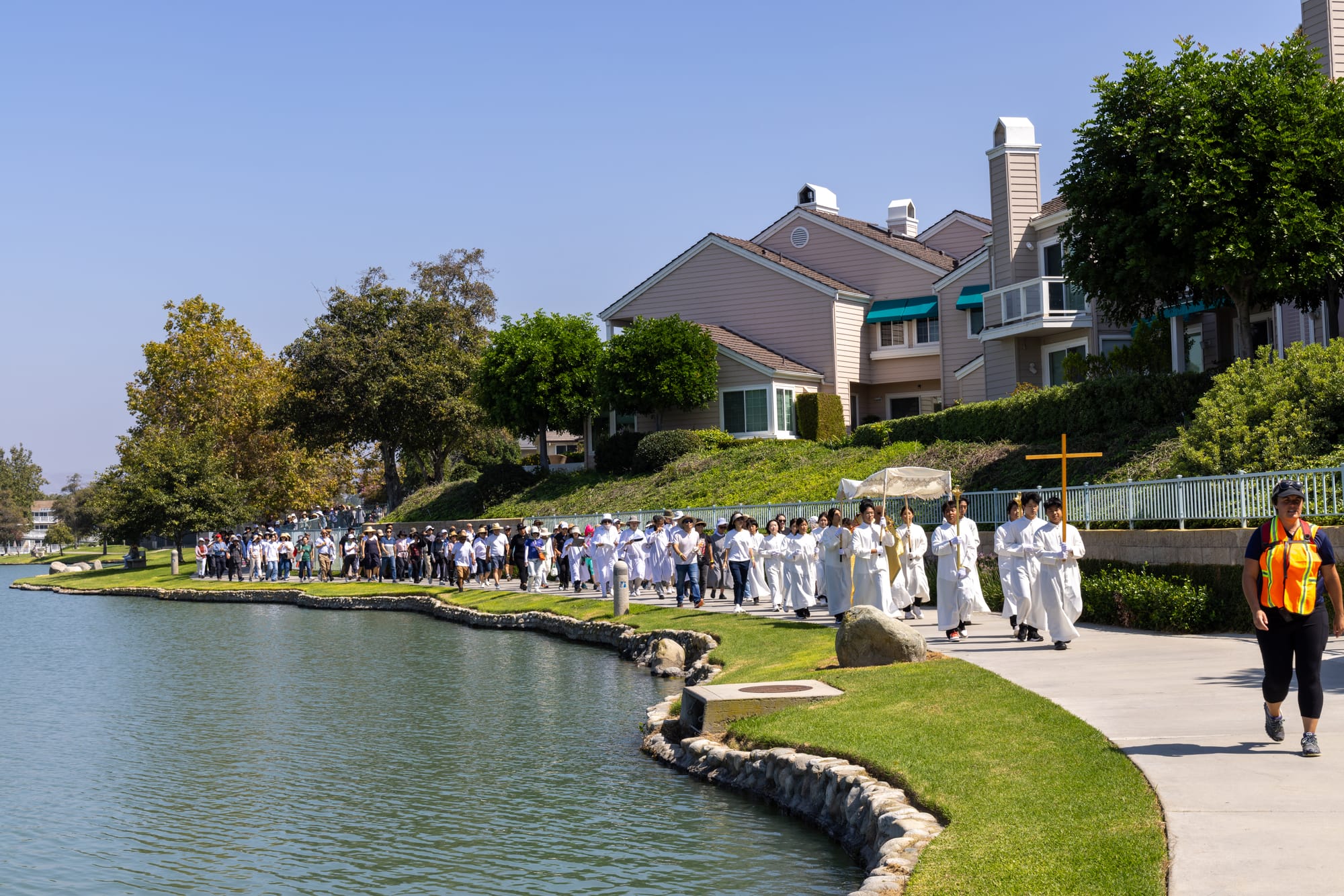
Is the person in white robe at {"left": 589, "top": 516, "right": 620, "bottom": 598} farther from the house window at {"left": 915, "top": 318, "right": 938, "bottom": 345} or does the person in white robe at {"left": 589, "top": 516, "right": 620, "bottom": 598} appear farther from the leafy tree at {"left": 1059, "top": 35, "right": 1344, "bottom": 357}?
the house window at {"left": 915, "top": 318, "right": 938, "bottom": 345}

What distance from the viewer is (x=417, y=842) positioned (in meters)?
10.6

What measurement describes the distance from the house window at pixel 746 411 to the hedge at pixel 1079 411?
35.2ft

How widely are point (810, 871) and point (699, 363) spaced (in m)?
36.4

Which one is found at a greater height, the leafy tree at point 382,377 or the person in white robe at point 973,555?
the leafy tree at point 382,377

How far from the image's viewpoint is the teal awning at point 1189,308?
2933 centimetres

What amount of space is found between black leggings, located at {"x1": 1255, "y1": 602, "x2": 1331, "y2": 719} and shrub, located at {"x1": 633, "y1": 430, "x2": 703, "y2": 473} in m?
35.1

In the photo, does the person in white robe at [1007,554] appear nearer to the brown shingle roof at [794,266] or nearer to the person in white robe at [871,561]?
the person in white robe at [871,561]

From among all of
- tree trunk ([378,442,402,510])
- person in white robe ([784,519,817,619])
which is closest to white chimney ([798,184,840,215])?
tree trunk ([378,442,402,510])

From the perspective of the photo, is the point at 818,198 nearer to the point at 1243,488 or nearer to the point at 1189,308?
the point at 1189,308

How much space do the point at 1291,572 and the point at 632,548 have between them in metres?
22.6

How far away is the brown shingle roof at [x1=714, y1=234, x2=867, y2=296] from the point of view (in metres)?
47.9

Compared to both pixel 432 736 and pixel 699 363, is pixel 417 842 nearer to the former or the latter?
pixel 432 736

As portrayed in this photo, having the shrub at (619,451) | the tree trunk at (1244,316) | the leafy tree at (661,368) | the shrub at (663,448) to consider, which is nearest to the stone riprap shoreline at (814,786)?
the tree trunk at (1244,316)

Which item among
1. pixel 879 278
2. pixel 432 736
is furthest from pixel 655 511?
pixel 432 736
